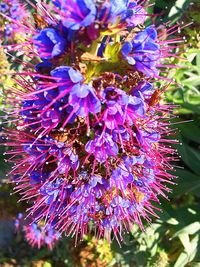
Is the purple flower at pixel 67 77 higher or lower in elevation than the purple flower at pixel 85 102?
higher

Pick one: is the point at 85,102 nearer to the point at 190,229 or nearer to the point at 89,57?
the point at 89,57

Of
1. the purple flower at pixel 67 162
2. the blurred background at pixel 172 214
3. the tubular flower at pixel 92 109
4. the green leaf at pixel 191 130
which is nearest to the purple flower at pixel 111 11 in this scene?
the tubular flower at pixel 92 109

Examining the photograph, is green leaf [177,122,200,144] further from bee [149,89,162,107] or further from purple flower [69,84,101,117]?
purple flower [69,84,101,117]

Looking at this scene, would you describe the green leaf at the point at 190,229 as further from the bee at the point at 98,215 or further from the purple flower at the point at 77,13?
the purple flower at the point at 77,13

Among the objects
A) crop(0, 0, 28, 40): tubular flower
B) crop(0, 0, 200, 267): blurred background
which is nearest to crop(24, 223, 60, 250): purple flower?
crop(0, 0, 200, 267): blurred background

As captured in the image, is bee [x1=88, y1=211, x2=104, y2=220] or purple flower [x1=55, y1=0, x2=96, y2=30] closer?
purple flower [x1=55, y1=0, x2=96, y2=30]

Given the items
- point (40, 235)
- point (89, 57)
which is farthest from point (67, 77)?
point (40, 235)

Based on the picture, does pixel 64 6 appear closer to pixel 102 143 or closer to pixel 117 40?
pixel 117 40

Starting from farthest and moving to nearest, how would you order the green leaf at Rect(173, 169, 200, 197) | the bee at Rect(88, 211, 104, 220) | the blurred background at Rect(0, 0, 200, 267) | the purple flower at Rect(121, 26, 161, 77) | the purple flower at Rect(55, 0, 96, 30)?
the green leaf at Rect(173, 169, 200, 197)
the blurred background at Rect(0, 0, 200, 267)
the bee at Rect(88, 211, 104, 220)
the purple flower at Rect(121, 26, 161, 77)
the purple flower at Rect(55, 0, 96, 30)
